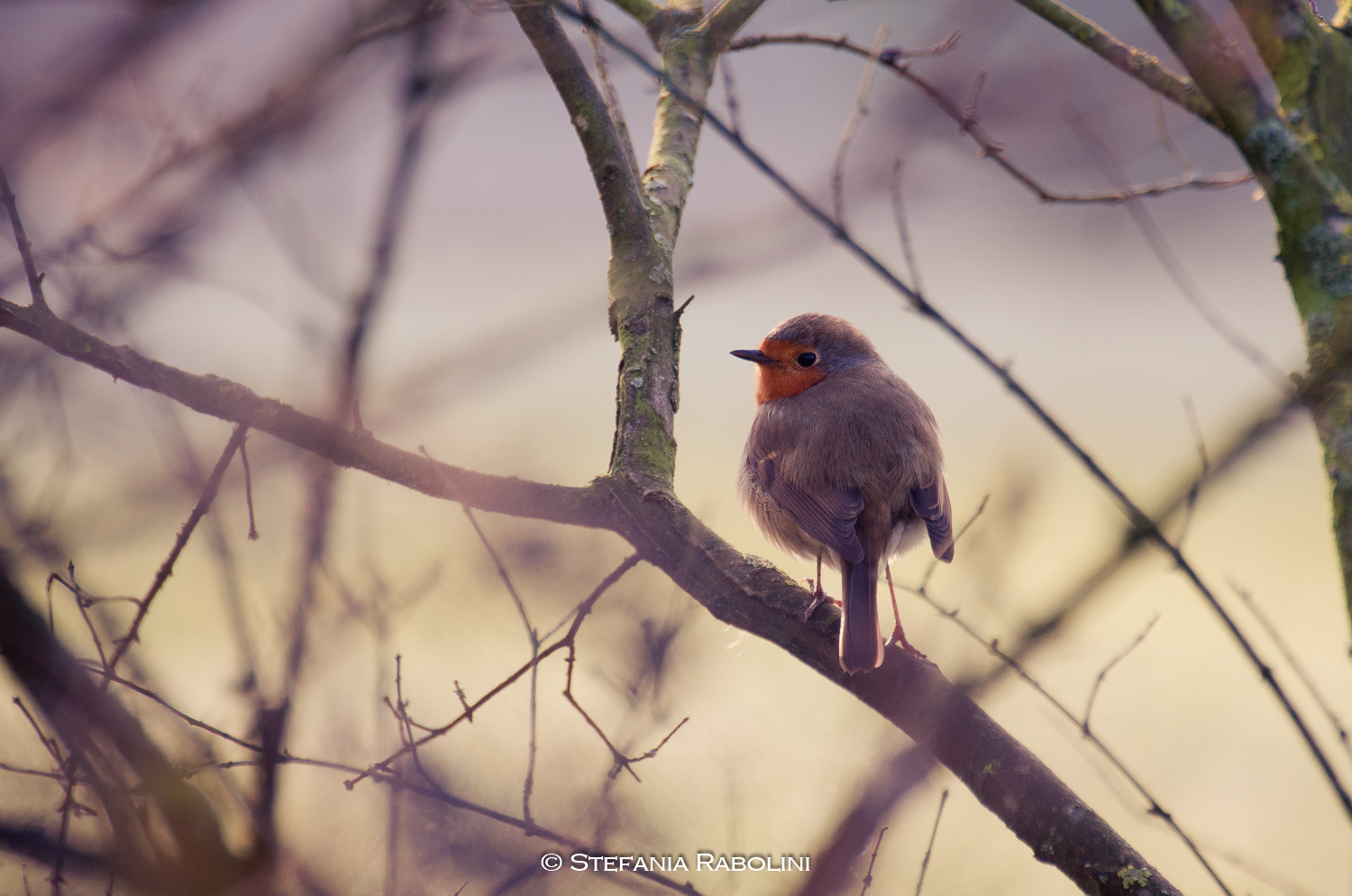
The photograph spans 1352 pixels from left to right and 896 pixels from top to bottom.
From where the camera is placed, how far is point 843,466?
3.35m

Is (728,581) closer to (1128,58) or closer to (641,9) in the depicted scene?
(1128,58)

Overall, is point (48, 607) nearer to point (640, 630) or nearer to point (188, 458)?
point (188, 458)

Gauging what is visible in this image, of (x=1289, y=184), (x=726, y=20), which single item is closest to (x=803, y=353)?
(x=726, y=20)

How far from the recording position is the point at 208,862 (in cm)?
166

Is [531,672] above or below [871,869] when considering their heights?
above

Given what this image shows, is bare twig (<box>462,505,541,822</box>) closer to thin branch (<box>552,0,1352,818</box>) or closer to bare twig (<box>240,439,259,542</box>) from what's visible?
bare twig (<box>240,439,259,542</box>)

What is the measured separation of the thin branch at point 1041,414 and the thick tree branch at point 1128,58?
2.14m

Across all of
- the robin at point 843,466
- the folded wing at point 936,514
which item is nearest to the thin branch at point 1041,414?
the robin at point 843,466

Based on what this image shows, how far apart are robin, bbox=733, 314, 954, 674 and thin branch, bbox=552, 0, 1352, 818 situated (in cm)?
159

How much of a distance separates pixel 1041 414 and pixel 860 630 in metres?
1.35

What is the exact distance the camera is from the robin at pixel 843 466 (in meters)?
3.25

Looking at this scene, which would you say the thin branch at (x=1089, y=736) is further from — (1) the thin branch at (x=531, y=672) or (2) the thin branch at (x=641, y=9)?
(2) the thin branch at (x=641, y=9)

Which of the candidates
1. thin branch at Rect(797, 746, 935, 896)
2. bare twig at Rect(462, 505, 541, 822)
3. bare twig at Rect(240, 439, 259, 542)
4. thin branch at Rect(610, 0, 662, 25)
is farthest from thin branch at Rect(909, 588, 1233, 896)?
thin branch at Rect(610, 0, 662, 25)

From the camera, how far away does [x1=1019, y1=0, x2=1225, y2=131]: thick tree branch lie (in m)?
2.97
